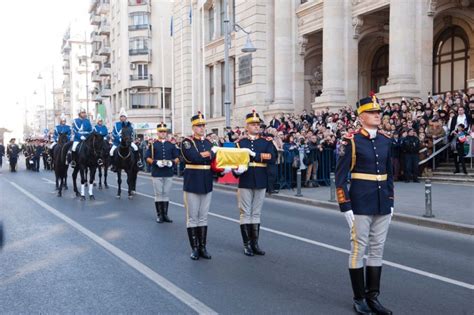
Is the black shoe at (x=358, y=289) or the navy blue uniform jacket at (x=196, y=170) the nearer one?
the black shoe at (x=358, y=289)

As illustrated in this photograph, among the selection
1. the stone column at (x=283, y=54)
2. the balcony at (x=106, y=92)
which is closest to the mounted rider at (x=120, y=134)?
the stone column at (x=283, y=54)

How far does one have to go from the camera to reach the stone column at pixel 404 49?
922 inches

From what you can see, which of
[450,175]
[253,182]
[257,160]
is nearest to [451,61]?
[450,175]

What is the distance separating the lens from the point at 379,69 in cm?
3303

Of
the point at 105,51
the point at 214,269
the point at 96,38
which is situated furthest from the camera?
the point at 96,38

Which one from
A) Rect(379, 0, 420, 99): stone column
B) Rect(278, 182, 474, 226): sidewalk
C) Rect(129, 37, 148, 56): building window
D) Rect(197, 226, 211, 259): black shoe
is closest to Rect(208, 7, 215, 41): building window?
Rect(379, 0, 420, 99): stone column

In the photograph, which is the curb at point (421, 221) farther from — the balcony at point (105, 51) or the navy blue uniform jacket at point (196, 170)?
the balcony at point (105, 51)

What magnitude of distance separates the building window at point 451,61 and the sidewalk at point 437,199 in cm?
1206

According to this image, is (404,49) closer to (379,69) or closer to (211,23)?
(379,69)

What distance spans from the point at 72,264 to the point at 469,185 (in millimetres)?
13346

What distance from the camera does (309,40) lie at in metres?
33.2

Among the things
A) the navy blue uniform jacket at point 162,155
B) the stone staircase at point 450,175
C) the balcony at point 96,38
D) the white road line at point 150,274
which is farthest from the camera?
the balcony at point 96,38

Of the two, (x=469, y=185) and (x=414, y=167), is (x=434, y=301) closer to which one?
(x=469, y=185)

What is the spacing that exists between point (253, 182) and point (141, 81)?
191 ft
